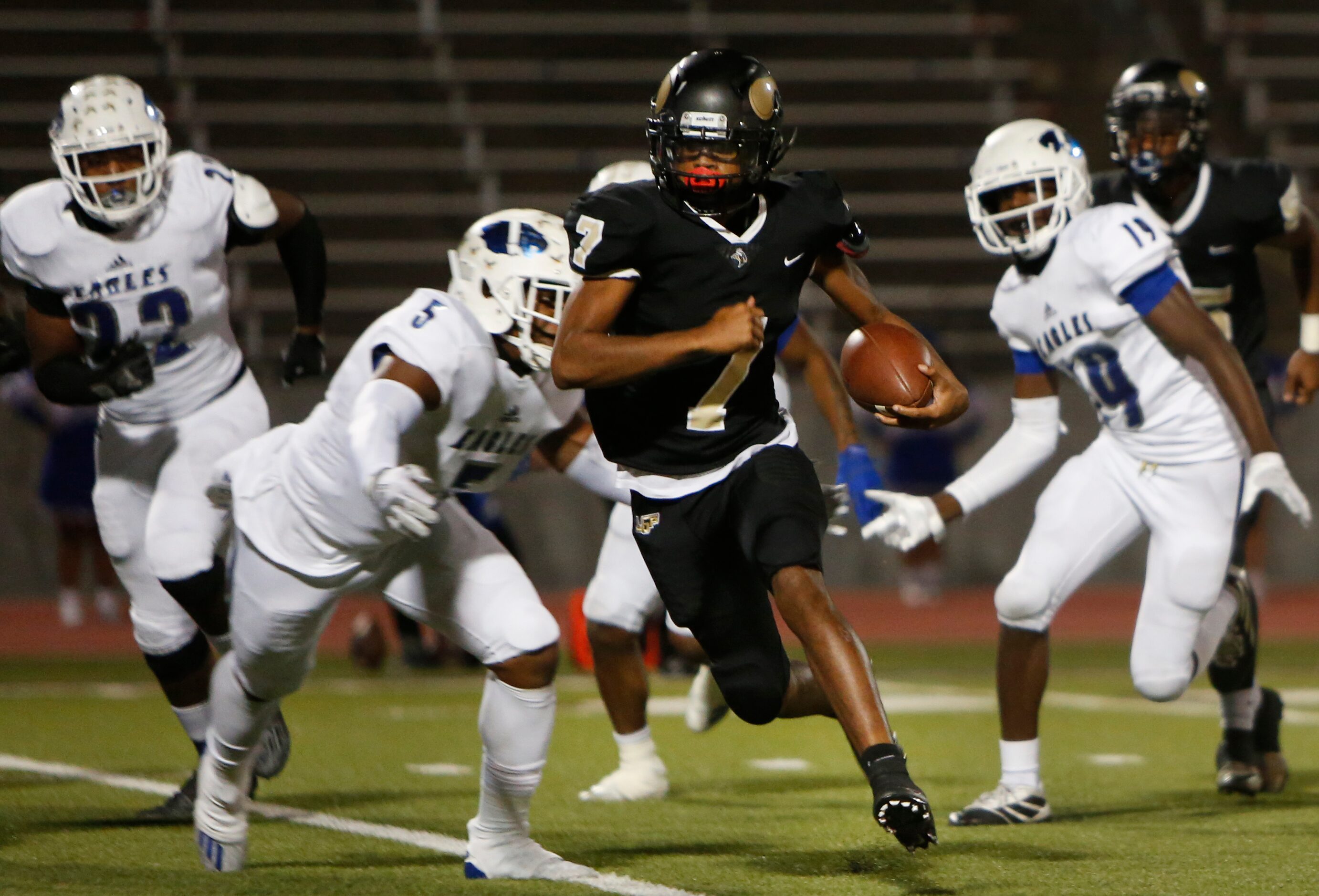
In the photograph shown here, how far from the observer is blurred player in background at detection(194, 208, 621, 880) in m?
3.48

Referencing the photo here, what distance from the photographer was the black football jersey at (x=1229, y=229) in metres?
4.90

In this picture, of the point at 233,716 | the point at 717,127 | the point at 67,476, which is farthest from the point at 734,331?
the point at 67,476

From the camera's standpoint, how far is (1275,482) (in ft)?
13.0

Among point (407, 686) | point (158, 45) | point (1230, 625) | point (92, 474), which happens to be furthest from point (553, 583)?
point (1230, 625)

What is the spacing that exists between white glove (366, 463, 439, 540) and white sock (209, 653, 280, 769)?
64 centimetres

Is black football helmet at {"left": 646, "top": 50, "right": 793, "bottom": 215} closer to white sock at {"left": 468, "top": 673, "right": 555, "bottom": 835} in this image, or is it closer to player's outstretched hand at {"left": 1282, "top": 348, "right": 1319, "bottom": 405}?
white sock at {"left": 468, "top": 673, "right": 555, "bottom": 835}

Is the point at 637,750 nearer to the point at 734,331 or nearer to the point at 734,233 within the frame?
the point at 734,233

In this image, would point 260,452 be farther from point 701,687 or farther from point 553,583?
point 553,583

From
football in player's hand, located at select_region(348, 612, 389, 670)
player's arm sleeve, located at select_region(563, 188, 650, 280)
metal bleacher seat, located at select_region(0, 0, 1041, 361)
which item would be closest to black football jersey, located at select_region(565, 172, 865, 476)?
player's arm sleeve, located at select_region(563, 188, 650, 280)

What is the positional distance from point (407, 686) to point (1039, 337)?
3.88 meters

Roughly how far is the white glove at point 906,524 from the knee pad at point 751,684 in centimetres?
53

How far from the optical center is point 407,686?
744cm

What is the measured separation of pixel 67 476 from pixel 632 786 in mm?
A: 6076

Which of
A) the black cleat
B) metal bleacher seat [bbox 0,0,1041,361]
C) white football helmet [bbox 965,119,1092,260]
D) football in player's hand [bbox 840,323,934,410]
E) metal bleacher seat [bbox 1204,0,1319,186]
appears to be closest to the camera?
the black cleat
